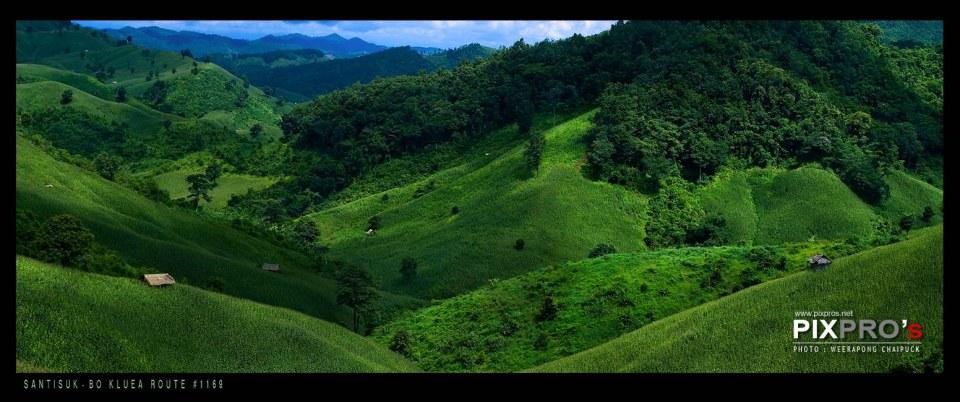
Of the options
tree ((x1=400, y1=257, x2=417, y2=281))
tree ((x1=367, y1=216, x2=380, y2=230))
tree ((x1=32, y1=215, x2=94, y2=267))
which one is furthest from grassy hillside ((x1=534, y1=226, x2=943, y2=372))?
tree ((x1=367, y1=216, x2=380, y2=230))

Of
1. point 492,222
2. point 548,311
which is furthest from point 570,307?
point 492,222

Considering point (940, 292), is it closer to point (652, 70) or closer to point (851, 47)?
point (652, 70)

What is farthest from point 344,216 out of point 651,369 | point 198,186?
point 651,369

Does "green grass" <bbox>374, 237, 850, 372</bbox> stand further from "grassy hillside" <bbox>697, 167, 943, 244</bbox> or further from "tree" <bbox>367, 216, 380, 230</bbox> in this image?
"tree" <bbox>367, 216, 380, 230</bbox>

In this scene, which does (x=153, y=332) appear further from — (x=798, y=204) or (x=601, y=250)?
(x=798, y=204)

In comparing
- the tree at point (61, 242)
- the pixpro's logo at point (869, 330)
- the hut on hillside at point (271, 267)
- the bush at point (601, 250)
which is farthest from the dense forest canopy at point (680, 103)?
the tree at point (61, 242)

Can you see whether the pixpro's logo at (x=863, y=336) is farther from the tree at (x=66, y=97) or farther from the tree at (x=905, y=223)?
the tree at (x=66, y=97)
